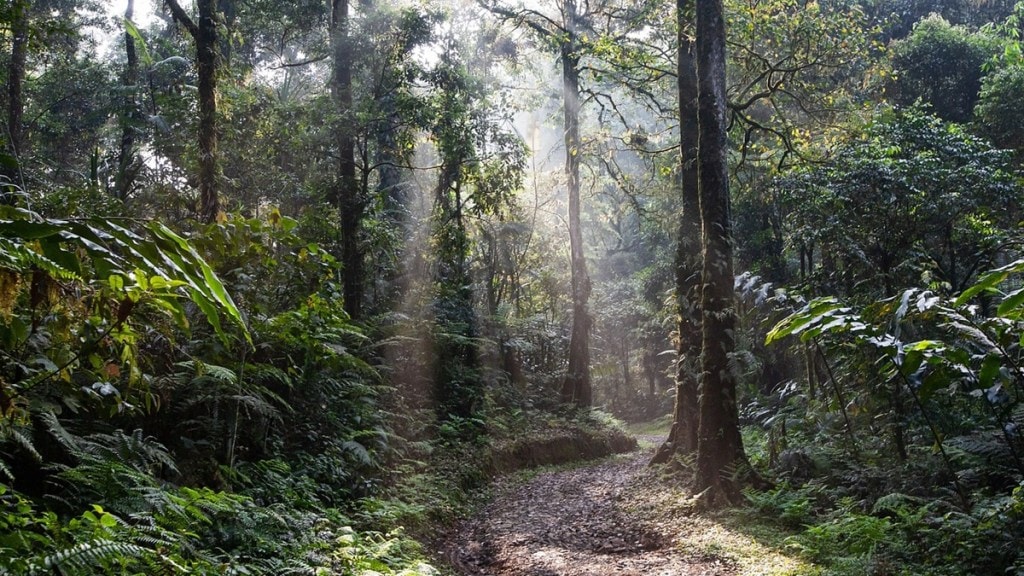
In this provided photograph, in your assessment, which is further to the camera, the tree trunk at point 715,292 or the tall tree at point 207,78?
the tall tree at point 207,78

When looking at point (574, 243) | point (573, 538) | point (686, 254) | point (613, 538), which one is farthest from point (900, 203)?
point (574, 243)

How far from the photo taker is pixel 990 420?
22.6 ft

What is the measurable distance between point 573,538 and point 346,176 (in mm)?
9328

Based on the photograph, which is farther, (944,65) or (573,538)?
(944,65)

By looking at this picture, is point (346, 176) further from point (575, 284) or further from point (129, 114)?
point (575, 284)

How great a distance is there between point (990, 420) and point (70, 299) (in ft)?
27.0

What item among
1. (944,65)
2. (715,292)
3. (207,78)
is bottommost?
(715,292)

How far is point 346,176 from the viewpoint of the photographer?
45.4 ft

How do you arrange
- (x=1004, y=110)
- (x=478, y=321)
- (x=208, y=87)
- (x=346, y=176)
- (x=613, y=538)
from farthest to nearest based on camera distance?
(x=478, y=321) < (x=1004, y=110) < (x=346, y=176) < (x=208, y=87) < (x=613, y=538)

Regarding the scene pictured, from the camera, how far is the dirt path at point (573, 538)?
594 cm

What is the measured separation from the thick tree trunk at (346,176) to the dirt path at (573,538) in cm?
508

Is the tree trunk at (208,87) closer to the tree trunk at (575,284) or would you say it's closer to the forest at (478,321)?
the forest at (478,321)

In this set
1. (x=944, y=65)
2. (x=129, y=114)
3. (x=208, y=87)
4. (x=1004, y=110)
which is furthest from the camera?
(x=944, y=65)

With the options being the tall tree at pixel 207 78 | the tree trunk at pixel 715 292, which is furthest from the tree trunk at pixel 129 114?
the tree trunk at pixel 715 292
